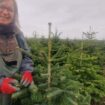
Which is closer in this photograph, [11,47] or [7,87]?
[7,87]

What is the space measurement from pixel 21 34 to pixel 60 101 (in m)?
0.99

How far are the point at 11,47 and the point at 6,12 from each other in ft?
1.38

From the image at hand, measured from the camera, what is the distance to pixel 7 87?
11.7ft

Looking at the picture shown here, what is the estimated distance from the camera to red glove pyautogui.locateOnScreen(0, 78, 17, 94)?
11.7 feet

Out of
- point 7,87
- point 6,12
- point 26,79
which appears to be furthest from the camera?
point 6,12

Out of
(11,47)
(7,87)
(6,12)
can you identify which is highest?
(6,12)

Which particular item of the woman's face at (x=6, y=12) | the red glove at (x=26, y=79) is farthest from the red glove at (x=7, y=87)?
the woman's face at (x=6, y=12)

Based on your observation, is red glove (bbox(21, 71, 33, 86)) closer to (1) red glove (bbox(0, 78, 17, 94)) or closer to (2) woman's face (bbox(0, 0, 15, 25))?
(1) red glove (bbox(0, 78, 17, 94))

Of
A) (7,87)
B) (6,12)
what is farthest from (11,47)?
(7,87)

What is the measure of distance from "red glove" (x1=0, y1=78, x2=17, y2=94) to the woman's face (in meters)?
0.73

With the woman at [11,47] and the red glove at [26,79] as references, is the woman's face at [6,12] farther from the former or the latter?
the red glove at [26,79]

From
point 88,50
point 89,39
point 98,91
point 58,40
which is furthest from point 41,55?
point 89,39

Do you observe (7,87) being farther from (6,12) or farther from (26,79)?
(6,12)

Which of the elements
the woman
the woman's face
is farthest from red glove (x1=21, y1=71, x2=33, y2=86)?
the woman's face
